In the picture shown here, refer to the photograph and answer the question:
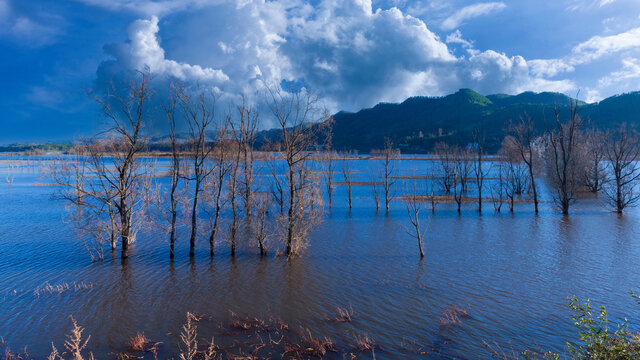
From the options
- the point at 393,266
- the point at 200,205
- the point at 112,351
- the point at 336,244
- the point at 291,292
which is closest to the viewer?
the point at 112,351

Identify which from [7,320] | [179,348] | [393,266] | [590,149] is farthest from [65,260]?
[590,149]

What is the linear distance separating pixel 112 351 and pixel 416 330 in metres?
10.4

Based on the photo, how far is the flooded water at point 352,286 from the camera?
1176 centimetres

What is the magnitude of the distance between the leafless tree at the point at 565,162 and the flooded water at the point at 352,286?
8.15 metres

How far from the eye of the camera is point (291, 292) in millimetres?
15617

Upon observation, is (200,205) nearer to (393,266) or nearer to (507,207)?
(393,266)

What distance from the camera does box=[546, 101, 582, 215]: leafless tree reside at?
3525cm

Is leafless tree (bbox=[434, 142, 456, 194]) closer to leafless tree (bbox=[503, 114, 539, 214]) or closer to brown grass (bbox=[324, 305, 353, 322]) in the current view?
leafless tree (bbox=[503, 114, 539, 214])

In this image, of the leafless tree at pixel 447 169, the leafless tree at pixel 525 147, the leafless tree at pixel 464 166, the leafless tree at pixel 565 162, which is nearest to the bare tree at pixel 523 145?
the leafless tree at pixel 525 147

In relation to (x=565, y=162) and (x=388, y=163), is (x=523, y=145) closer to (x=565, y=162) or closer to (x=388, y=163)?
(x=388, y=163)

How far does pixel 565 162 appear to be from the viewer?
3444 cm

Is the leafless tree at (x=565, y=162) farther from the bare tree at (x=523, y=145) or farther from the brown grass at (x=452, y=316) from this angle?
the brown grass at (x=452, y=316)

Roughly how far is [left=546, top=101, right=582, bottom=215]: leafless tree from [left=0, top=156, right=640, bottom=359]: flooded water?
8.15 meters

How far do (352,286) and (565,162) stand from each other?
3135cm
